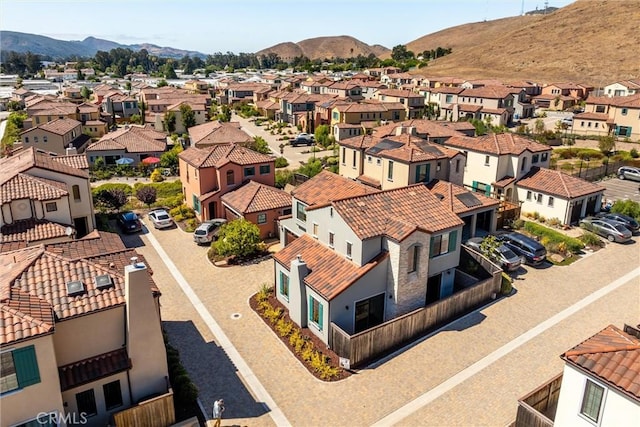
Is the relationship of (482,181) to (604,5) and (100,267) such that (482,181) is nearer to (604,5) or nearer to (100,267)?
(100,267)

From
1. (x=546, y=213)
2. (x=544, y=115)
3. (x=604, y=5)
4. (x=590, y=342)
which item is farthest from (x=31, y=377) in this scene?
(x=604, y=5)

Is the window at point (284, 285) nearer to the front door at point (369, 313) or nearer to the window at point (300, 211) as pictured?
the front door at point (369, 313)

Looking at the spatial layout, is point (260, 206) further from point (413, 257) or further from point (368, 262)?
point (413, 257)

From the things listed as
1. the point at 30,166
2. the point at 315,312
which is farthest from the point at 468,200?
the point at 30,166

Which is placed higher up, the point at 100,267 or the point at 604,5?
the point at 604,5

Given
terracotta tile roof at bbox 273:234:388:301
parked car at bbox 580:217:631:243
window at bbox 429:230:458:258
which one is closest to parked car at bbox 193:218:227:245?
terracotta tile roof at bbox 273:234:388:301

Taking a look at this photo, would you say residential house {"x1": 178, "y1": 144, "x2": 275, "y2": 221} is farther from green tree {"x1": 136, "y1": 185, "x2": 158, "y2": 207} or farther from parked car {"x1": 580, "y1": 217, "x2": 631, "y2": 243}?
parked car {"x1": 580, "y1": 217, "x2": 631, "y2": 243}
